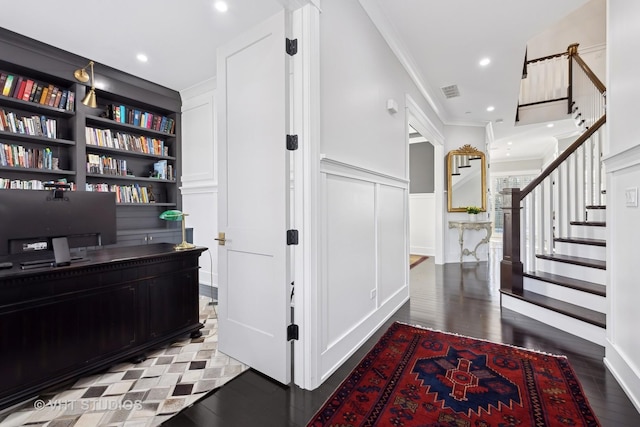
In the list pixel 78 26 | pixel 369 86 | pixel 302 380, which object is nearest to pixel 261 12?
pixel 369 86

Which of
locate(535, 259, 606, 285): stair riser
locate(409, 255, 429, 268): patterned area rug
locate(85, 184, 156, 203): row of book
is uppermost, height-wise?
locate(85, 184, 156, 203): row of book

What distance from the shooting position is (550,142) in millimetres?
7676

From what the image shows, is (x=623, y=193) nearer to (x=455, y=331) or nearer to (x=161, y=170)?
(x=455, y=331)

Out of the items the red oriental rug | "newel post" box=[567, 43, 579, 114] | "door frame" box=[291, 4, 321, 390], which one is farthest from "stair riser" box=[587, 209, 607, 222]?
"door frame" box=[291, 4, 321, 390]

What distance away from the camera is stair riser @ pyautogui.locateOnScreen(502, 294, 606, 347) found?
2.33 metres

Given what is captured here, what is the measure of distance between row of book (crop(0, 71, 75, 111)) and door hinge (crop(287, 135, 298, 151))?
3235 millimetres

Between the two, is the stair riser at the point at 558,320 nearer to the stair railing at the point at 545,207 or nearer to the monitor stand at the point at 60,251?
the stair railing at the point at 545,207

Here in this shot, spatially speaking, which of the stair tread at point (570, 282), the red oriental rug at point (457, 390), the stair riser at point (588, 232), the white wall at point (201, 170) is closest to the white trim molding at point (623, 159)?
the stair tread at point (570, 282)

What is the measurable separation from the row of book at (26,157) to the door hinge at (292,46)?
3.23 m

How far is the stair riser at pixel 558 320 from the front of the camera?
2325 mm

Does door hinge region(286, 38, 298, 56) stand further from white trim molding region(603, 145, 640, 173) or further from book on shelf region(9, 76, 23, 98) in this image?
book on shelf region(9, 76, 23, 98)

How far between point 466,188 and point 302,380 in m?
5.64

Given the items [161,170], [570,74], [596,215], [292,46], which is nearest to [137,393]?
[292,46]

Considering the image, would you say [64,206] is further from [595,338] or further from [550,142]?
[550,142]
